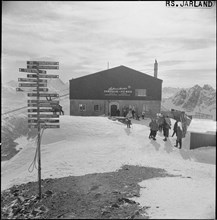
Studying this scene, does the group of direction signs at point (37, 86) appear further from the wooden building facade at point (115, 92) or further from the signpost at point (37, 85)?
the wooden building facade at point (115, 92)

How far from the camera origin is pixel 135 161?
906 centimetres

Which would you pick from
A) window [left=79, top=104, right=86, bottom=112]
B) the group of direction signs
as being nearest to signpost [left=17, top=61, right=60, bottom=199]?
the group of direction signs

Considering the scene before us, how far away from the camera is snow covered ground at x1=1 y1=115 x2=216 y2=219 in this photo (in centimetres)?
482

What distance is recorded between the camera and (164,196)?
5.26 meters

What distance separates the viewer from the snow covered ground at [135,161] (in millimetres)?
4820

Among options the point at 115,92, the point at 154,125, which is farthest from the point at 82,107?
the point at 154,125

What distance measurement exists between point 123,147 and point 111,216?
20.1 ft

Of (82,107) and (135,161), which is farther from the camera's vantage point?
(82,107)

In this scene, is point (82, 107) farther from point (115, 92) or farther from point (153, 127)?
point (153, 127)

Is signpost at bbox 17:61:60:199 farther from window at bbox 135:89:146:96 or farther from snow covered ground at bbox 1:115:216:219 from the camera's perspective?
window at bbox 135:89:146:96

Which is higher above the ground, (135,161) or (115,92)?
(115,92)

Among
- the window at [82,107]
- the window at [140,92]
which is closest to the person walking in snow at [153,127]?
the window at [140,92]

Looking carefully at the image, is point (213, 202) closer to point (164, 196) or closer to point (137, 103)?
point (164, 196)

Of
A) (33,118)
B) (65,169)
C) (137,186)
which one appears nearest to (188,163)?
(137,186)
